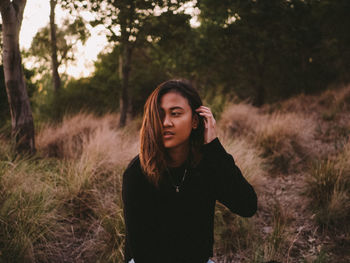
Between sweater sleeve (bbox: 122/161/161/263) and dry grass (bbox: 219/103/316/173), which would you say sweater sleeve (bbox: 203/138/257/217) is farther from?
dry grass (bbox: 219/103/316/173)

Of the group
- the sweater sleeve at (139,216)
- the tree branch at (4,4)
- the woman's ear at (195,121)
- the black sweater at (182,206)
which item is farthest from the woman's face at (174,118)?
the tree branch at (4,4)

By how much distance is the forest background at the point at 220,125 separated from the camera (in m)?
2.79

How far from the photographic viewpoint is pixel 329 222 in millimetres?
3186

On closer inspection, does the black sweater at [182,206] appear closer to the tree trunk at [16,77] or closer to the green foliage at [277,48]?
the tree trunk at [16,77]

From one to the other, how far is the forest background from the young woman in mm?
1060

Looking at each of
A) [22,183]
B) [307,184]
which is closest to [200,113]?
[22,183]

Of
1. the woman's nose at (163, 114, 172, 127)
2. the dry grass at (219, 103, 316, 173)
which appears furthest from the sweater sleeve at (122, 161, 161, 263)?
the dry grass at (219, 103, 316, 173)

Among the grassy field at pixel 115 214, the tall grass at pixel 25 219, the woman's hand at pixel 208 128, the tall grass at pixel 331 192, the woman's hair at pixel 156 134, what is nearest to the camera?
the woman's hair at pixel 156 134

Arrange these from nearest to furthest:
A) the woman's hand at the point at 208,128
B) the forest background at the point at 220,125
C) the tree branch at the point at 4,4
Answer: the woman's hand at the point at 208,128
the forest background at the point at 220,125
the tree branch at the point at 4,4

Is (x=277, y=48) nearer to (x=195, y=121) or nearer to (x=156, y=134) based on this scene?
(x=195, y=121)

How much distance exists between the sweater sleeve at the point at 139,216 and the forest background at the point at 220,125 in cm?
106

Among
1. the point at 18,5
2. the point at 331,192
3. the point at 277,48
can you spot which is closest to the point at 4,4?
the point at 18,5

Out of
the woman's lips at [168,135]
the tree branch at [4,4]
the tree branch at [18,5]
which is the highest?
the tree branch at [18,5]

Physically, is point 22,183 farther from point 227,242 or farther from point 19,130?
point 227,242
